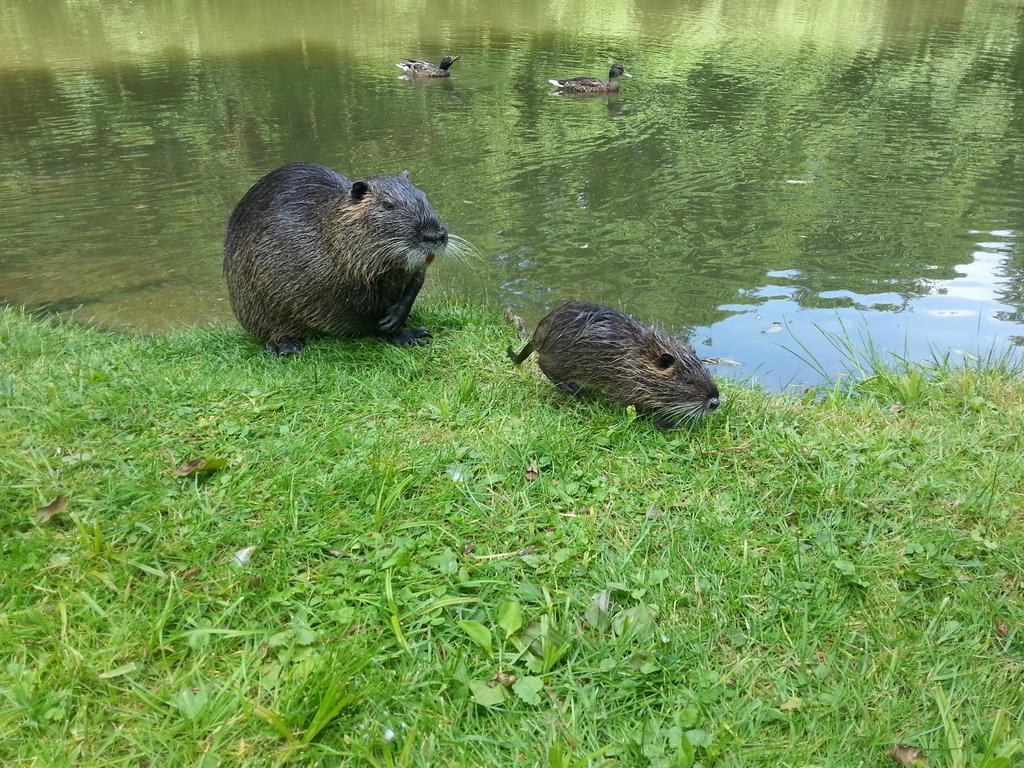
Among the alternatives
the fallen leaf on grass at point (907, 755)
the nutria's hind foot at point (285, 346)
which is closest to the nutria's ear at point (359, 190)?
the nutria's hind foot at point (285, 346)

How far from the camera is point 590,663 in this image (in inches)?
83.4

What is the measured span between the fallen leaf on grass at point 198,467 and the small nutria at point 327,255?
158 centimetres

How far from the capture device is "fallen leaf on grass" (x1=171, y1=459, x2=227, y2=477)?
2791 mm

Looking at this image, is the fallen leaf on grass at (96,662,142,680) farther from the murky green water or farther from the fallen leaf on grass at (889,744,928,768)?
the murky green water

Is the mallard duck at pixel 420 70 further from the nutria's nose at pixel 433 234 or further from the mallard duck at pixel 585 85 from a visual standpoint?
the nutria's nose at pixel 433 234

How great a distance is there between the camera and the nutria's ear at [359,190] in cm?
404

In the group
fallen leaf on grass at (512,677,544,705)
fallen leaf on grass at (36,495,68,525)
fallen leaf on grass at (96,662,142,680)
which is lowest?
fallen leaf on grass at (512,677,544,705)

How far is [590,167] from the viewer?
8.97m

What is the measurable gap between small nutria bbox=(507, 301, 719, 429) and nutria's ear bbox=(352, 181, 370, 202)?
1215 mm

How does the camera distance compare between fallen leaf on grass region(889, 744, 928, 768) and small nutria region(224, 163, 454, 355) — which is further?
small nutria region(224, 163, 454, 355)

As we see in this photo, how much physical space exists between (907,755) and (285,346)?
3.65 m

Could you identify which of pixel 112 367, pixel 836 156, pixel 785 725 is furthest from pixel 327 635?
pixel 836 156

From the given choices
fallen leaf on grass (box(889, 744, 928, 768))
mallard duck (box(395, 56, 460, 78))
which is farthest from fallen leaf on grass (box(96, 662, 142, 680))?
mallard duck (box(395, 56, 460, 78))

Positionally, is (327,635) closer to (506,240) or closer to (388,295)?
(388,295)
